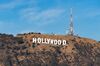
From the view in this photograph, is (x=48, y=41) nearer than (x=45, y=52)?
No

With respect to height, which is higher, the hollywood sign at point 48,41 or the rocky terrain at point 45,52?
the hollywood sign at point 48,41

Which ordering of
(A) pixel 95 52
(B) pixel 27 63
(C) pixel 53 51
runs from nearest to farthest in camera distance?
(B) pixel 27 63 < (C) pixel 53 51 < (A) pixel 95 52

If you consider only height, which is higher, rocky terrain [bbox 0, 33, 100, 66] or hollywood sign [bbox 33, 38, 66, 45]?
hollywood sign [bbox 33, 38, 66, 45]

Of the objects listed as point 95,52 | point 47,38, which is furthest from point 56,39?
point 95,52

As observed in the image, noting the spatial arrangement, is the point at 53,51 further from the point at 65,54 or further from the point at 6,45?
the point at 6,45

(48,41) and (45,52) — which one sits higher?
(48,41)

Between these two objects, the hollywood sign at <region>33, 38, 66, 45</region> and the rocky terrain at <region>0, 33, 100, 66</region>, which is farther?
the hollywood sign at <region>33, 38, 66, 45</region>

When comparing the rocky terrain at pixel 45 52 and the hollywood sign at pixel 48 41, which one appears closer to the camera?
the rocky terrain at pixel 45 52

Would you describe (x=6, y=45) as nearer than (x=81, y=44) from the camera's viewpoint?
Yes
